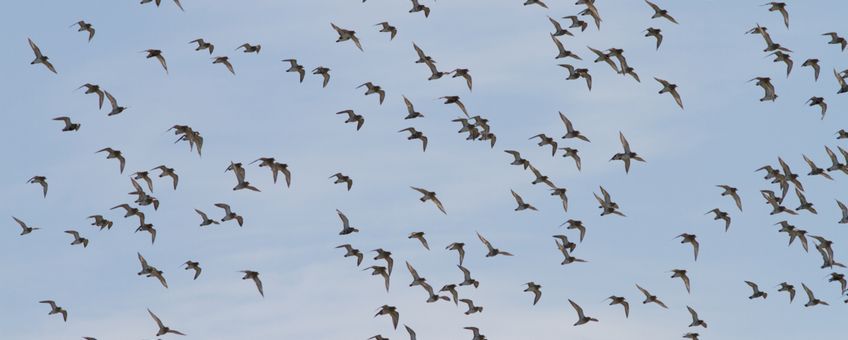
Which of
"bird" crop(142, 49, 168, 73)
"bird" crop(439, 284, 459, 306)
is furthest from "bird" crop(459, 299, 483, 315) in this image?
"bird" crop(142, 49, 168, 73)

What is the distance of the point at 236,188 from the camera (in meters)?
107

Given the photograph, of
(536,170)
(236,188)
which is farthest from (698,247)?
(236,188)

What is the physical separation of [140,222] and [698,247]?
33018mm

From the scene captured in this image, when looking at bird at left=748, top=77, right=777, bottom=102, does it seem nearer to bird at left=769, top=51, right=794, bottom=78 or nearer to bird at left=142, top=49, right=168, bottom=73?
bird at left=769, top=51, right=794, bottom=78

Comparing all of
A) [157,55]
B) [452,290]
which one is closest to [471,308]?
[452,290]

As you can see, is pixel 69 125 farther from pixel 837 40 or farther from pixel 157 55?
pixel 837 40

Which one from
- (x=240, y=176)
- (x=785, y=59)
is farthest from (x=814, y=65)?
(x=240, y=176)

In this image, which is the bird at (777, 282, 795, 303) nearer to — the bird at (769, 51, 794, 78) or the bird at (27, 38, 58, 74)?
the bird at (769, 51, 794, 78)

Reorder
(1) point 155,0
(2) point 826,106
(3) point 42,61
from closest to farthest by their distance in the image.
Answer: (1) point 155,0 < (3) point 42,61 < (2) point 826,106

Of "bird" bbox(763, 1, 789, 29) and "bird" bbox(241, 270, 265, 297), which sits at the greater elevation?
"bird" bbox(763, 1, 789, 29)

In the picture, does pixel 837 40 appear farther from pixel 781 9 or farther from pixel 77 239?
pixel 77 239

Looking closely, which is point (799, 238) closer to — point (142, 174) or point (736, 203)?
point (736, 203)

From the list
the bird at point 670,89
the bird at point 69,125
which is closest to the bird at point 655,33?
the bird at point 670,89

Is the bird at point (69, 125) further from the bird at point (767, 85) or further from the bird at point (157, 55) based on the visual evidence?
the bird at point (767, 85)
